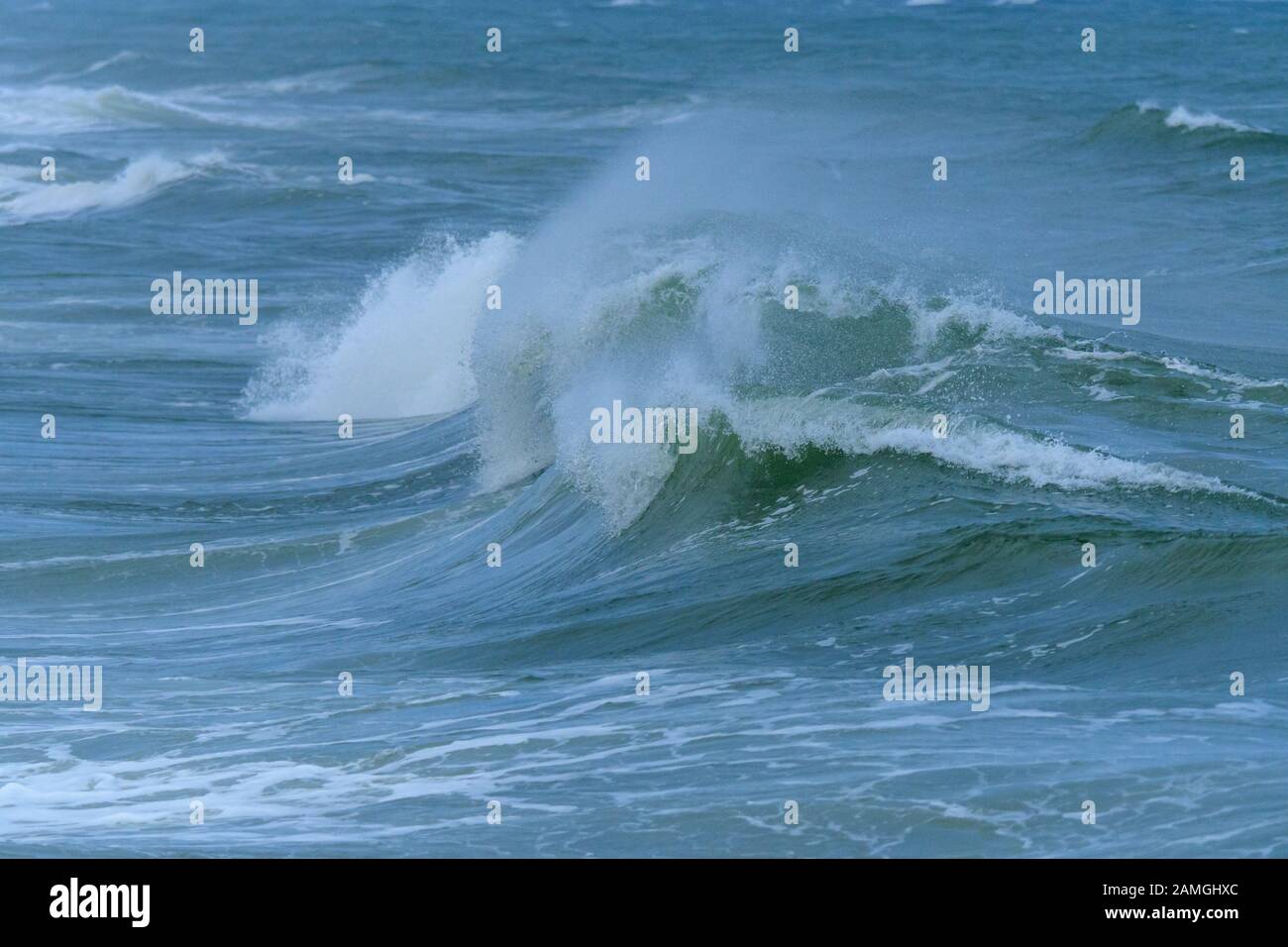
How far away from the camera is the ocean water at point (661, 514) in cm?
870

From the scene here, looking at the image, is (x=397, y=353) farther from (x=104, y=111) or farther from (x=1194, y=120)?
(x=104, y=111)

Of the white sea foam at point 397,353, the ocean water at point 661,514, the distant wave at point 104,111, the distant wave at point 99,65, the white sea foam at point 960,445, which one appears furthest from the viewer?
the distant wave at point 99,65

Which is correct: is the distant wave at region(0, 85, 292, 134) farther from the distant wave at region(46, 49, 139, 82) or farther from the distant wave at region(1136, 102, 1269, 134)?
the distant wave at region(1136, 102, 1269, 134)

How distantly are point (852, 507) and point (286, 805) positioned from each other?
19.1ft

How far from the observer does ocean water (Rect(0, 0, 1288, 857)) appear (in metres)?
8.70

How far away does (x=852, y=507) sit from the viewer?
1356 centimetres

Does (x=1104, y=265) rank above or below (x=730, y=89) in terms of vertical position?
below

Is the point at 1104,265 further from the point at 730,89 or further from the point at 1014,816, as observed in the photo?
the point at 730,89

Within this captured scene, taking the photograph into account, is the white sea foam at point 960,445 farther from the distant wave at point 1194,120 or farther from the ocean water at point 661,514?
the distant wave at point 1194,120

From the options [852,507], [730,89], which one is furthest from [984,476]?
[730,89]

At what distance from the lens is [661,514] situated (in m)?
14.2

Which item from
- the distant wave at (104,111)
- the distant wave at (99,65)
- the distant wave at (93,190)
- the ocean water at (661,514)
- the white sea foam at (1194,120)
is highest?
the distant wave at (99,65)

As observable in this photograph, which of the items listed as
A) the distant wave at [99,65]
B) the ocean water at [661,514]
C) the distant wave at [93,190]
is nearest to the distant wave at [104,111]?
the distant wave at [99,65]

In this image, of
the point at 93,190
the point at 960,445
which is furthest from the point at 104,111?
the point at 960,445
